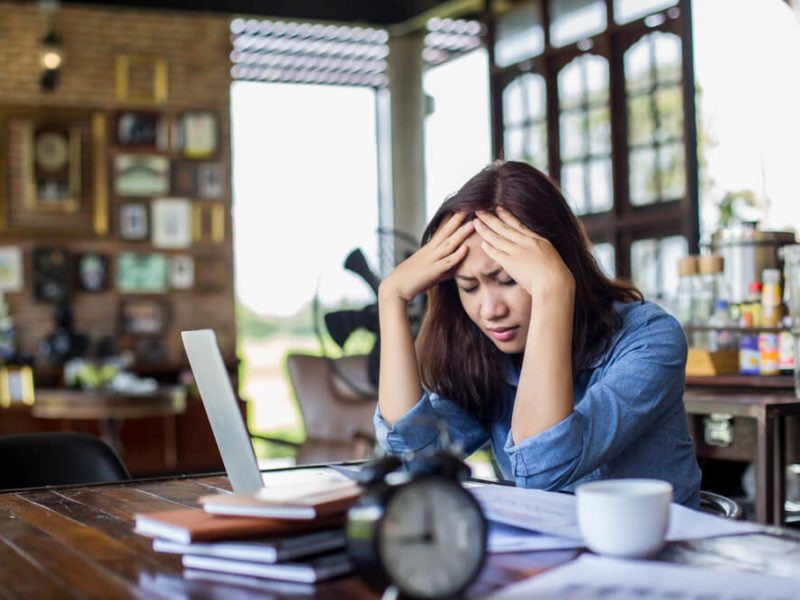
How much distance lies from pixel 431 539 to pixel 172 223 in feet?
22.2

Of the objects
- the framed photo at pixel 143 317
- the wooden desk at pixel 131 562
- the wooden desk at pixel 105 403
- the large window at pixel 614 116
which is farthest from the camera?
the framed photo at pixel 143 317

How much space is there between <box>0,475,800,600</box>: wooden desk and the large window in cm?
435

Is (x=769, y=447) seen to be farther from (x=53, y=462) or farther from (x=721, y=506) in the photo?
(x=53, y=462)

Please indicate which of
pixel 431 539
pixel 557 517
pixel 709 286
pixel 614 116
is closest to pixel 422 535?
pixel 431 539

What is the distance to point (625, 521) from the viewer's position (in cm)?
100

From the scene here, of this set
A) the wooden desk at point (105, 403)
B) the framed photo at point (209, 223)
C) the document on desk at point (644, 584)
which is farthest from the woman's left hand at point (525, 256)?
the framed photo at point (209, 223)

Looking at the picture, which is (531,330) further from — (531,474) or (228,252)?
(228,252)

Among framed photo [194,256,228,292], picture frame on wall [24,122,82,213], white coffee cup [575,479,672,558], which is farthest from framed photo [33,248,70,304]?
white coffee cup [575,479,672,558]

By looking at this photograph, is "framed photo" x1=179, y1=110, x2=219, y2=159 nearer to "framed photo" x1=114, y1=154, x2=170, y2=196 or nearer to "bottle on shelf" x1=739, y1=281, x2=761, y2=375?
"framed photo" x1=114, y1=154, x2=170, y2=196

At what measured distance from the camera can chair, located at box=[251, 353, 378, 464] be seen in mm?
4703

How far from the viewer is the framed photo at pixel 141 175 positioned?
7.23 meters

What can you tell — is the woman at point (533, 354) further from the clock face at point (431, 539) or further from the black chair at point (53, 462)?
the black chair at point (53, 462)

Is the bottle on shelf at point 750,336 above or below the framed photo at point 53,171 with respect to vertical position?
below

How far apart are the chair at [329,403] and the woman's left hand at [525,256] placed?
9.92 feet
